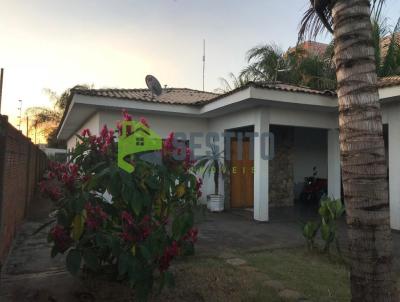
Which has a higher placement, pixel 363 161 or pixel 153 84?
pixel 153 84

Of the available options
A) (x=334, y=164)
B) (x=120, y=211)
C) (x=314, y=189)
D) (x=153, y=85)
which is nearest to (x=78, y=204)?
(x=120, y=211)

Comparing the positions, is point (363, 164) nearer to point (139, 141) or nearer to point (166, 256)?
point (166, 256)

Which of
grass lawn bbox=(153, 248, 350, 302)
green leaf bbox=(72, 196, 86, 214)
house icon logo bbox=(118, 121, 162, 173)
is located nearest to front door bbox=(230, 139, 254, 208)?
grass lawn bbox=(153, 248, 350, 302)

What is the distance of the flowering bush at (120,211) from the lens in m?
3.70

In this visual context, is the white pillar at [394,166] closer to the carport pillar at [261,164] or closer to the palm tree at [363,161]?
the carport pillar at [261,164]

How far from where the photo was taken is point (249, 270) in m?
5.47

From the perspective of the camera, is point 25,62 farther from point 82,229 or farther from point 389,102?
point 389,102

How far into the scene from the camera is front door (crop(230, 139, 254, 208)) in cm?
1231

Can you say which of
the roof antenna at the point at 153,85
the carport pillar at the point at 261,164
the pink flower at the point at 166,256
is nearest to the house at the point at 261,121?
the carport pillar at the point at 261,164

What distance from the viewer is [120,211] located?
4062 mm

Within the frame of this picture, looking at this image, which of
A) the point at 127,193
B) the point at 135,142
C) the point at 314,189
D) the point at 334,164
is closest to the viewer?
the point at 127,193

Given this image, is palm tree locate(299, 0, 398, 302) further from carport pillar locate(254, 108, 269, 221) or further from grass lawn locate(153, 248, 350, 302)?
carport pillar locate(254, 108, 269, 221)

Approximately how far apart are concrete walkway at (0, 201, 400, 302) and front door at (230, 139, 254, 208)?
920mm

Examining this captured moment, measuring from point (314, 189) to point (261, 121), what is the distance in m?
5.10
